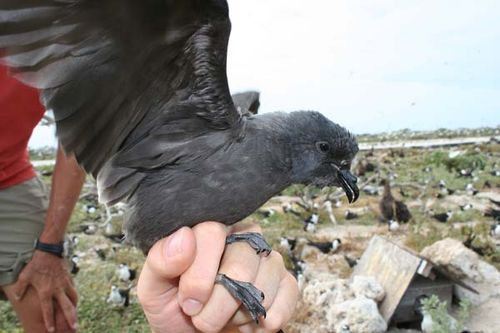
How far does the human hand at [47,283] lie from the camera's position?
4340 mm

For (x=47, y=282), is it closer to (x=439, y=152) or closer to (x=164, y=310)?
(x=164, y=310)

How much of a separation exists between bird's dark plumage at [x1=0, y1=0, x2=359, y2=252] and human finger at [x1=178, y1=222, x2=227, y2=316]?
9.0 inches

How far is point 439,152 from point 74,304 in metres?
20.9

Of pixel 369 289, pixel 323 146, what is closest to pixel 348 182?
pixel 323 146

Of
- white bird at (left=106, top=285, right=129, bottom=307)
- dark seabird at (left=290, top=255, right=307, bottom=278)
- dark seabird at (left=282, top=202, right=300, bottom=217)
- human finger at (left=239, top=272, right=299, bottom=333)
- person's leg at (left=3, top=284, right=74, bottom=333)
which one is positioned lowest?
dark seabird at (left=282, top=202, right=300, bottom=217)

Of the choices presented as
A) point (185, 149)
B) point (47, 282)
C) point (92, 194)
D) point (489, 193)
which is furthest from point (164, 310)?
point (489, 193)

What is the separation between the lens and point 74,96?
92.2 inches

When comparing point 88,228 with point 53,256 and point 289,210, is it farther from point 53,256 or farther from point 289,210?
point 53,256

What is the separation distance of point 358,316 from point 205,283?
15.2 feet

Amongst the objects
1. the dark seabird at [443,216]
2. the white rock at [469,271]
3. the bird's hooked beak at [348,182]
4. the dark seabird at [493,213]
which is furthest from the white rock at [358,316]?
the dark seabird at [493,213]

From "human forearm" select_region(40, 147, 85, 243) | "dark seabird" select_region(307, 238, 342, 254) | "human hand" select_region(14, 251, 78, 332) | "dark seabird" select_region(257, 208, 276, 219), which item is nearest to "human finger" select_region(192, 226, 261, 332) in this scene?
"human forearm" select_region(40, 147, 85, 243)

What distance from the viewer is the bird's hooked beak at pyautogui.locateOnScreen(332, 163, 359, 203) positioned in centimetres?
296

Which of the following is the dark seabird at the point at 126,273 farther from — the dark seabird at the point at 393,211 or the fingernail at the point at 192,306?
the fingernail at the point at 192,306

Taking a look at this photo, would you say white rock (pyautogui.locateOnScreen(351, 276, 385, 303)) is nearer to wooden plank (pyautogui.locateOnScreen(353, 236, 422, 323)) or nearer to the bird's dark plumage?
wooden plank (pyautogui.locateOnScreen(353, 236, 422, 323))
